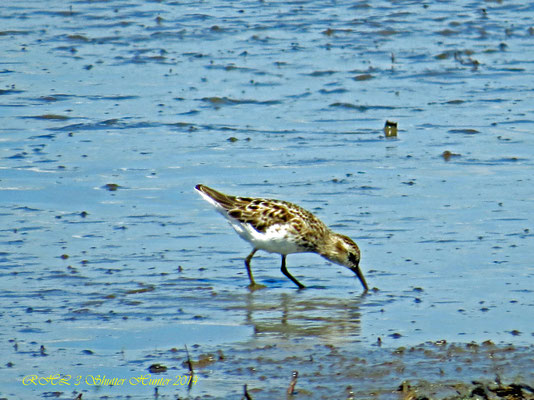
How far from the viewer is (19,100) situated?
57.4 ft

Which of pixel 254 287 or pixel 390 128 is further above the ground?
pixel 390 128

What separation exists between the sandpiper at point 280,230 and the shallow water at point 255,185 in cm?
29

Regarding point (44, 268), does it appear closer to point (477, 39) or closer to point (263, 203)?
point (263, 203)

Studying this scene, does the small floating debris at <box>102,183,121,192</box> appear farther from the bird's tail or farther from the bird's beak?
the bird's beak

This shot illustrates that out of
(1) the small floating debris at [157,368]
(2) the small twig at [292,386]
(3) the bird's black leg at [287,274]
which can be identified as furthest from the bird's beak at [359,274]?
(2) the small twig at [292,386]

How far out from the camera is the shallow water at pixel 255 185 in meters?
9.04

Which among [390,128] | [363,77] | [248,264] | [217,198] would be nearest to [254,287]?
[248,264]

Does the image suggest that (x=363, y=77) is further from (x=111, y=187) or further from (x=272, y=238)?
(x=272, y=238)

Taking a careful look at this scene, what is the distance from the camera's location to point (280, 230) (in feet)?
36.4

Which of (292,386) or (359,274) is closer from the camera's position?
(292,386)

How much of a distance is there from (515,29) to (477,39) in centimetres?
112

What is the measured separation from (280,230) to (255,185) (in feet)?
8.13

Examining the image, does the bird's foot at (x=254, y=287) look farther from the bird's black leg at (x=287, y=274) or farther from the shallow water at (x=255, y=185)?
the bird's black leg at (x=287, y=274)

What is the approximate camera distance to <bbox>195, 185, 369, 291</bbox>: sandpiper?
11078 mm
